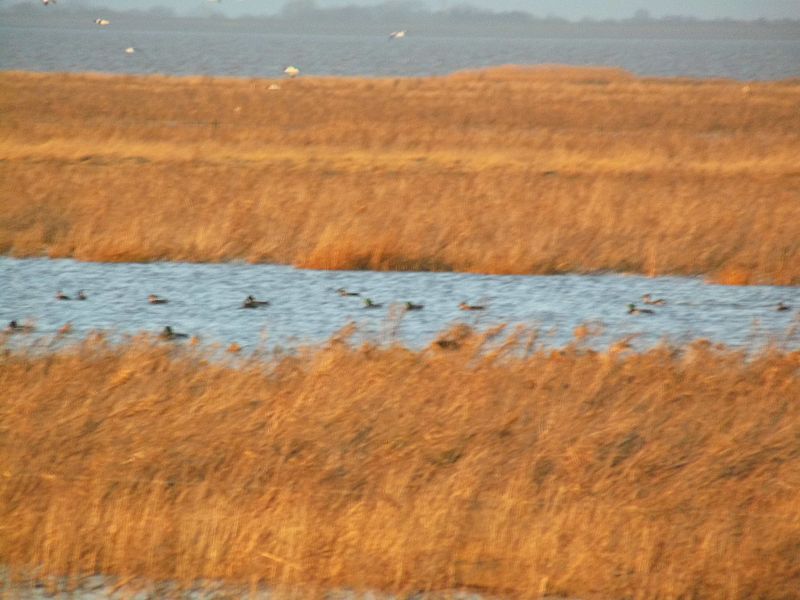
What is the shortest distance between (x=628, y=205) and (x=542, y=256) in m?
3.39

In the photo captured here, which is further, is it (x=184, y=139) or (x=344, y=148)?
(x=184, y=139)

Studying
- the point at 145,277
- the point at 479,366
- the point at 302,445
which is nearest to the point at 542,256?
the point at 145,277

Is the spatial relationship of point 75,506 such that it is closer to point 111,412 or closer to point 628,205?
point 111,412

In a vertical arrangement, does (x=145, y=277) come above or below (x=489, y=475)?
below

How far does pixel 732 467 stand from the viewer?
21.0ft

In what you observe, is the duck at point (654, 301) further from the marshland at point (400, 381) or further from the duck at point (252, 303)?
the duck at point (252, 303)

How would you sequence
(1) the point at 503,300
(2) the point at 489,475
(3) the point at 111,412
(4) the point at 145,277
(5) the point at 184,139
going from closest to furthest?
(2) the point at 489,475
(3) the point at 111,412
(1) the point at 503,300
(4) the point at 145,277
(5) the point at 184,139

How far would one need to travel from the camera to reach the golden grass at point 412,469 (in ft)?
16.7

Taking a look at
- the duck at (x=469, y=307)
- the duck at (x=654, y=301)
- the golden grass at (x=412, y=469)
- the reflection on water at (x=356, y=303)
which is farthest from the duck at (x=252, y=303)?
the duck at (x=654, y=301)

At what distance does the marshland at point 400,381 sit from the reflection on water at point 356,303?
0.17ft

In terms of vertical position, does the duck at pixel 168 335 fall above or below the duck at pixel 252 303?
above

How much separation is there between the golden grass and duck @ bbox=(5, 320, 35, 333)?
1300 mm

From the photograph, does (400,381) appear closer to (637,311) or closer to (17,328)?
(17,328)

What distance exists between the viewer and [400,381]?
7590 mm
